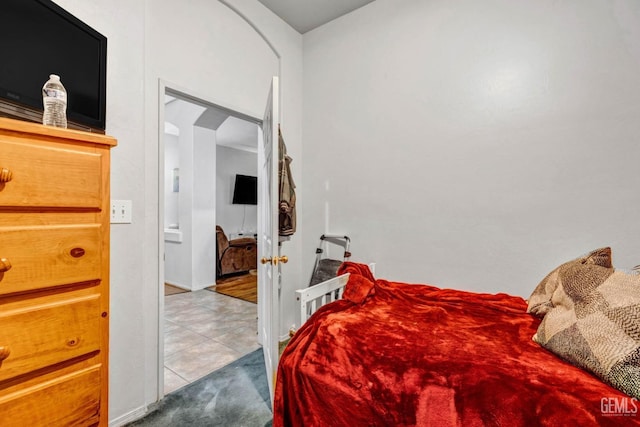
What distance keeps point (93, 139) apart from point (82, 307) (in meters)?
0.61

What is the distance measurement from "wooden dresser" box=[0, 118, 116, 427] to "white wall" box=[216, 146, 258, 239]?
5416 mm

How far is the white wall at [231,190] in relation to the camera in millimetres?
6355

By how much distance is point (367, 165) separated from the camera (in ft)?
8.43

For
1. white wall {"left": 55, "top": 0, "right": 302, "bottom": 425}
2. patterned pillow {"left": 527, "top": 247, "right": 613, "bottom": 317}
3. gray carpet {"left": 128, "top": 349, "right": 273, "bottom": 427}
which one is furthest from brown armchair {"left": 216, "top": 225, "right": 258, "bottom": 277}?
patterned pillow {"left": 527, "top": 247, "right": 613, "bottom": 317}

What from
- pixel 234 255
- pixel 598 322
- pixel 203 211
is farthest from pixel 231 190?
pixel 598 322

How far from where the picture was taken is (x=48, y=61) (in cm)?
123

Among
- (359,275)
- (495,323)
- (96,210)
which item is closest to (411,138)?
(359,275)

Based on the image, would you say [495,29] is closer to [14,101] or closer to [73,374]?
[14,101]

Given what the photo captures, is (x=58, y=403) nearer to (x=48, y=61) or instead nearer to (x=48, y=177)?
(x=48, y=177)

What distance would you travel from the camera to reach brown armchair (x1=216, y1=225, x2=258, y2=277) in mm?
5184

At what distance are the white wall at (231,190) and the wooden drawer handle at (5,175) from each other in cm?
558

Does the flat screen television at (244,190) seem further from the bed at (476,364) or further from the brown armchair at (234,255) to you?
the bed at (476,364)

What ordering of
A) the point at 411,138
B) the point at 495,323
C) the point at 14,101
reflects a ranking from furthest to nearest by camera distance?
the point at 411,138, the point at 495,323, the point at 14,101

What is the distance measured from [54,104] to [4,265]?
62cm
